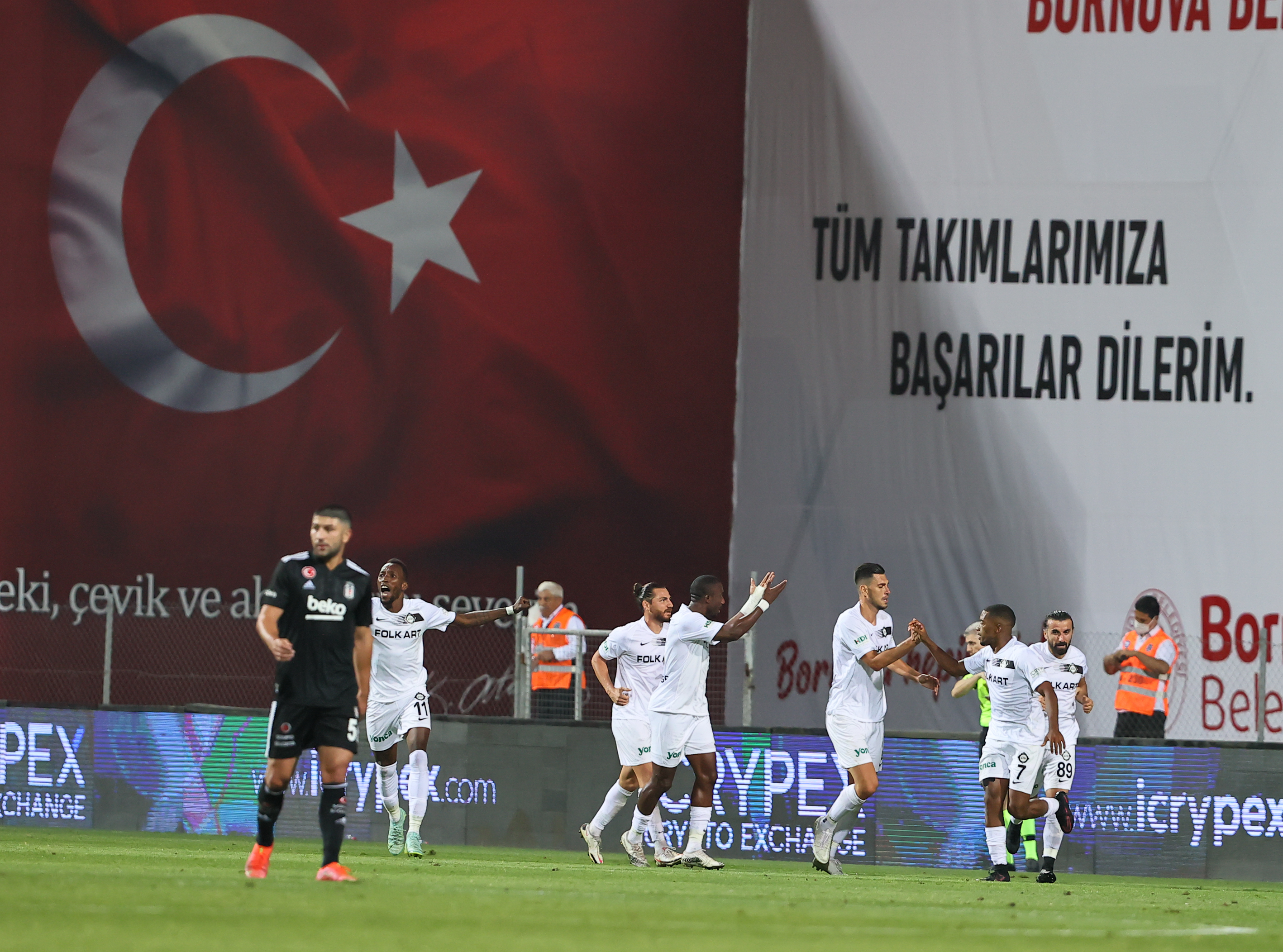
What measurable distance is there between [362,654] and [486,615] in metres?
5.17

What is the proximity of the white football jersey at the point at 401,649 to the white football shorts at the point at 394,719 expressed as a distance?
46mm

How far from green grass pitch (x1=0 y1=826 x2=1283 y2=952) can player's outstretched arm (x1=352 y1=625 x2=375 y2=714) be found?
3.42 feet

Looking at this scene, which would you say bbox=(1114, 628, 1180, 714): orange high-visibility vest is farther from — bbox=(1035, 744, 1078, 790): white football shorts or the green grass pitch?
the green grass pitch

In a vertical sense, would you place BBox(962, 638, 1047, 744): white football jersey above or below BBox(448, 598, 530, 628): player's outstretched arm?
below

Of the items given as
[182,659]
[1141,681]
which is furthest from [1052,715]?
[182,659]

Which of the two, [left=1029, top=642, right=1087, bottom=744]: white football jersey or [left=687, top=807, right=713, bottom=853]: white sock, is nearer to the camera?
[left=687, top=807, right=713, bottom=853]: white sock

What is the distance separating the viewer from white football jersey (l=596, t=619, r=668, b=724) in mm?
15852

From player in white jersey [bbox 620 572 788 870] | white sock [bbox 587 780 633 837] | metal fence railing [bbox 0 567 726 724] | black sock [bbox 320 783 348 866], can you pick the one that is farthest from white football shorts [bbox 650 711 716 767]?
metal fence railing [bbox 0 567 726 724]

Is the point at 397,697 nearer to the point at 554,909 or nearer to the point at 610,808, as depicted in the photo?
the point at 610,808

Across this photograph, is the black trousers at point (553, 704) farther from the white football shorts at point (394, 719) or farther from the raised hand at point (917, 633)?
the raised hand at point (917, 633)

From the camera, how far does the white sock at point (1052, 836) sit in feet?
50.6

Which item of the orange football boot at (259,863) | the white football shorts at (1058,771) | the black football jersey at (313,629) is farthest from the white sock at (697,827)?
the black football jersey at (313,629)

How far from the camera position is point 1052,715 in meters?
15.1

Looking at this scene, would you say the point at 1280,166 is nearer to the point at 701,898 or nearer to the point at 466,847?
the point at 466,847
